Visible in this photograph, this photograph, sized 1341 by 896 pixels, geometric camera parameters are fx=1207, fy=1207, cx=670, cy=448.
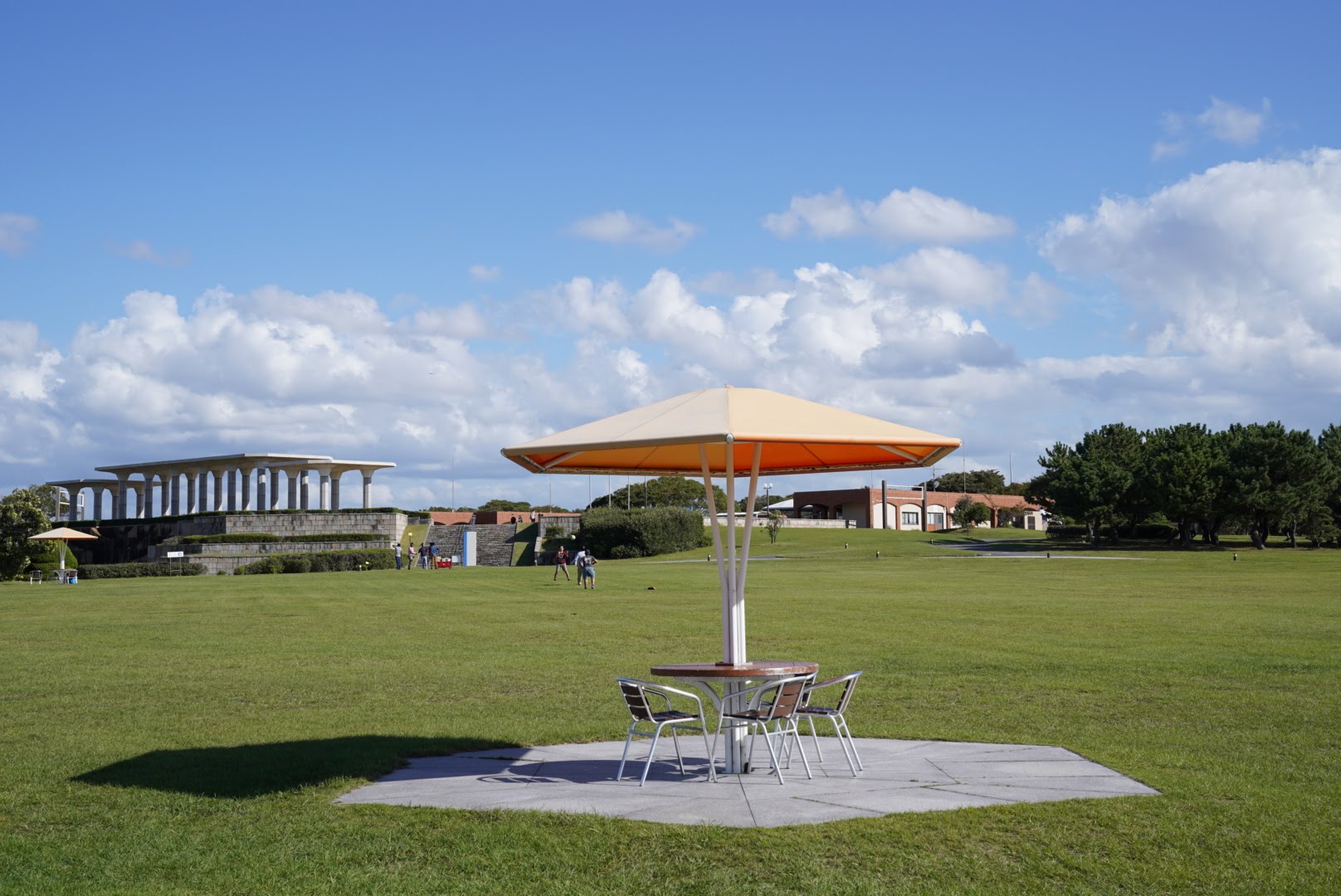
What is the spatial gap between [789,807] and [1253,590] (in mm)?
31611

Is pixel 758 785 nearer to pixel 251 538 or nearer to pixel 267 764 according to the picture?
pixel 267 764

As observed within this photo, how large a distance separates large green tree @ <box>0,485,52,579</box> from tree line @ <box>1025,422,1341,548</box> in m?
55.4

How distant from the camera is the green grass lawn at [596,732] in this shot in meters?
6.68

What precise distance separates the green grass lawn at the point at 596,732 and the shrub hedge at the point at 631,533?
40.1 m

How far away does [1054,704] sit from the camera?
13273 mm

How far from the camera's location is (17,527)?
54.8 metres

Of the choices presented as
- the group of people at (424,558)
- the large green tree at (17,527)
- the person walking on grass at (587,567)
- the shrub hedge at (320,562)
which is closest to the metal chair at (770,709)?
the person walking on grass at (587,567)

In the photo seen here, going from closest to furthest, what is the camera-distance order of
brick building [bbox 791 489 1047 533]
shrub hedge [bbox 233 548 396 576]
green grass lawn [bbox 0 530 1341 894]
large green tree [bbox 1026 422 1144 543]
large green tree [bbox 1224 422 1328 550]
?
green grass lawn [bbox 0 530 1341 894] → shrub hedge [bbox 233 548 396 576] → large green tree [bbox 1224 422 1328 550] → large green tree [bbox 1026 422 1144 543] → brick building [bbox 791 489 1047 533]

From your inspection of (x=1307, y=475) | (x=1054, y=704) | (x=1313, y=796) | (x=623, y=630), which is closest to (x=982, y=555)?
(x=1307, y=475)

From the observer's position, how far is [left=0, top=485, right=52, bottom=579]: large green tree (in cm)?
5428

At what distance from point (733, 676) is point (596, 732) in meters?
3.25

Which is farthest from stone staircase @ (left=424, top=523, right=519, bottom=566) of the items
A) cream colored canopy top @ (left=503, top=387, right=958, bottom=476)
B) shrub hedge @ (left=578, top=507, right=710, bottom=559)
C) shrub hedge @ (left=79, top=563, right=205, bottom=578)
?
cream colored canopy top @ (left=503, top=387, right=958, bottom=476)

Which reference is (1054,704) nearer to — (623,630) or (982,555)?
Result: (623,630)

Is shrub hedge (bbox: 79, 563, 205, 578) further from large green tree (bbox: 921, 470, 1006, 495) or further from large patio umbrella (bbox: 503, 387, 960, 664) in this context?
large green tree (bbox: 921, 470, 1006, 495)
